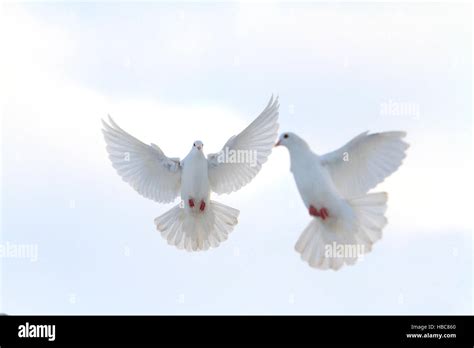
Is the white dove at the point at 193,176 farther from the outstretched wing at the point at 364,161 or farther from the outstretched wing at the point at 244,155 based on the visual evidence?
the outstretched wing at the point at 364,161

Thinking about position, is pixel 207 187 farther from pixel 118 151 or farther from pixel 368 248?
pixel 368 248

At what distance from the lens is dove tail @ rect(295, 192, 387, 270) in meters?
12.3

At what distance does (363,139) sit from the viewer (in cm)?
1267

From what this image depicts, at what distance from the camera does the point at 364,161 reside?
42.4ft

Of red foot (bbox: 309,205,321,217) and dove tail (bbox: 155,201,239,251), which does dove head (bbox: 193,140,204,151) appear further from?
red foot (bbox: 309,205,321,217)

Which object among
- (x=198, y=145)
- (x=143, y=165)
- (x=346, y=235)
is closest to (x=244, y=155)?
(x=198, y=145)

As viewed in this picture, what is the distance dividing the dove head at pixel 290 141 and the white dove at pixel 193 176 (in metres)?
0.94

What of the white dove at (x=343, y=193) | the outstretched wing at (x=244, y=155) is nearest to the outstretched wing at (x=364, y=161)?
the white dove at (x=343, y=193)

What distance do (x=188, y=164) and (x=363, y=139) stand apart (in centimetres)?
329

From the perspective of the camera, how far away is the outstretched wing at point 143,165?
14.8m

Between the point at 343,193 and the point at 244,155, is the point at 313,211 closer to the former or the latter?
the point at 343,193

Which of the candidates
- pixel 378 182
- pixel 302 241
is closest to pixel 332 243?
pixel 302 241
